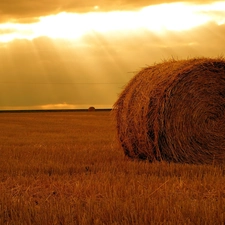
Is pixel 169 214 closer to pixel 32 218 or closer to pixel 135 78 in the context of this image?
pixel 32 218

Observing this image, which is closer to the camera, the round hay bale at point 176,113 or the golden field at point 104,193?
the golden field at point 104,193

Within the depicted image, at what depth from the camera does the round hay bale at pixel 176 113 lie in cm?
831

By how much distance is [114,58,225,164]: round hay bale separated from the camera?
27.3ft

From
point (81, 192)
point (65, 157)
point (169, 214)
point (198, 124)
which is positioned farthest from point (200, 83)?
point (169, 214)

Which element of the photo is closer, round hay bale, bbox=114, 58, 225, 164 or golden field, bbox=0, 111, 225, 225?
golden field, bbox=0, 111, 225, 225

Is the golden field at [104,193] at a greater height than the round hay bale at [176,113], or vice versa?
the round hay bale at [176,113]

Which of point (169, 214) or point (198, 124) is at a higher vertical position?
point (198, 124)

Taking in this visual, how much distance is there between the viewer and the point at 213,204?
455 cm

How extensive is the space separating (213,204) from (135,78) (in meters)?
5.03

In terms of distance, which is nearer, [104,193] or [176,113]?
[104,193]

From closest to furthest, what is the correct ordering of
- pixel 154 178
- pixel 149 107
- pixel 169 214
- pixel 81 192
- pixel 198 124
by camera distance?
1. pixel 169 214
2. pixel 81 192
3. pixel 154 178
4. pixel 149 107
5. pixel 198 124

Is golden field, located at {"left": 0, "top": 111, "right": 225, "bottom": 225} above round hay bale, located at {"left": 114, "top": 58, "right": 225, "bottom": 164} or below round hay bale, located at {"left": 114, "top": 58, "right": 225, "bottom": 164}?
below

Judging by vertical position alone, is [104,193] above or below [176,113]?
A: below

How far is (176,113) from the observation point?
848 cm
